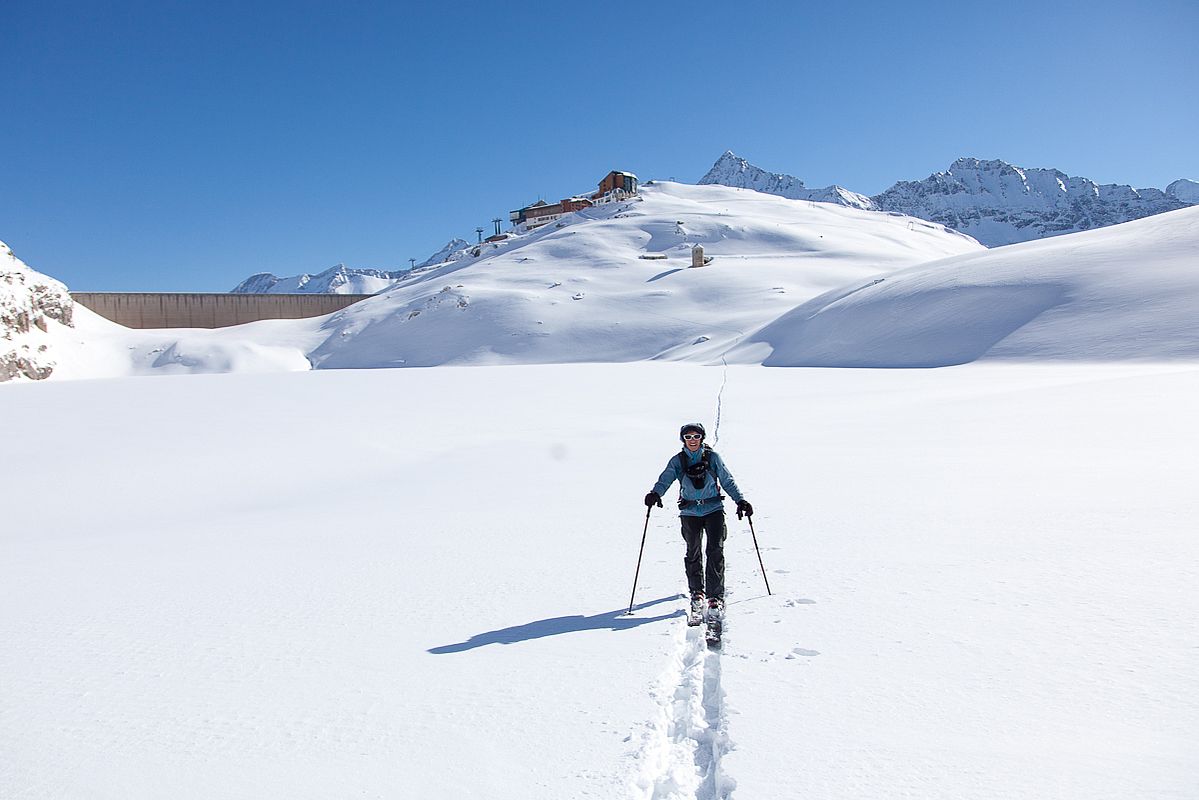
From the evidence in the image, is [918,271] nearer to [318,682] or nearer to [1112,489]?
[1112,489]

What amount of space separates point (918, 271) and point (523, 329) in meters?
34.0

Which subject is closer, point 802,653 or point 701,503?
point 802,653

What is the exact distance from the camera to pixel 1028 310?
112 ft

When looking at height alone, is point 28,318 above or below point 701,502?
above

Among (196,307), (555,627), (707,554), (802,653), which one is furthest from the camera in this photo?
(196,307)

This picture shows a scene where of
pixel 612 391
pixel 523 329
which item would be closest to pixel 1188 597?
pixel 612 391

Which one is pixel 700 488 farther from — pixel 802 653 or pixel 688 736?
pixel 688 736

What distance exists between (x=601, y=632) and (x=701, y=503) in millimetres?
1353

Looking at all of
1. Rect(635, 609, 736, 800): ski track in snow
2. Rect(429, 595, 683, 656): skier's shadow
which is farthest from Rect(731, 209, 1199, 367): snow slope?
Rect(635, 609, 736, 800): ski track in snow

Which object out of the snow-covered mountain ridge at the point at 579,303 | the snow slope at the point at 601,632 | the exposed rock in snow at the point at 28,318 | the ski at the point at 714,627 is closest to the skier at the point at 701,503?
the ski at the point at 714,627

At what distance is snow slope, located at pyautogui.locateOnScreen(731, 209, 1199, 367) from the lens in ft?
95.0

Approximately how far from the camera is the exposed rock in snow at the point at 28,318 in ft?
194

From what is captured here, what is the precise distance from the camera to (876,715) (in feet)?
12.5

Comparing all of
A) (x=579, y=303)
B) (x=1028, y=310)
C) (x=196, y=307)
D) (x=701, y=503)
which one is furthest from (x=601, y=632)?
(x=196, y=307)
